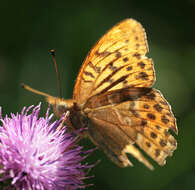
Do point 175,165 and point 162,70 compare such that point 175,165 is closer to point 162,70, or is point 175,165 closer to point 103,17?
point 162,70

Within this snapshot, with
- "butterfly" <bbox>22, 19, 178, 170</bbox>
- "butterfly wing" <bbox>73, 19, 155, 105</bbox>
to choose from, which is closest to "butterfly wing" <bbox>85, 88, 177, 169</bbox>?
"butterfly" <bbox>22, 19, 178, 170</bbox>

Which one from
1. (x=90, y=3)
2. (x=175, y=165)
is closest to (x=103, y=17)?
(x=90, y=3)

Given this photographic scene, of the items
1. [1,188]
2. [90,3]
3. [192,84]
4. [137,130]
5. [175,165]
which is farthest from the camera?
[90,3]

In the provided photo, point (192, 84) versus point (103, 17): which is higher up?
point (103, 17)

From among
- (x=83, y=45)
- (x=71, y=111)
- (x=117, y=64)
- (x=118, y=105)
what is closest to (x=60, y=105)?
Result: (x=71, y=111)

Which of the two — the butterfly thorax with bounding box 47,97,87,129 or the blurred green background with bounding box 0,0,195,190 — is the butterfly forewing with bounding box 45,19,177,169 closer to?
the butterfly thorax with bounding box 47,97,87,129
